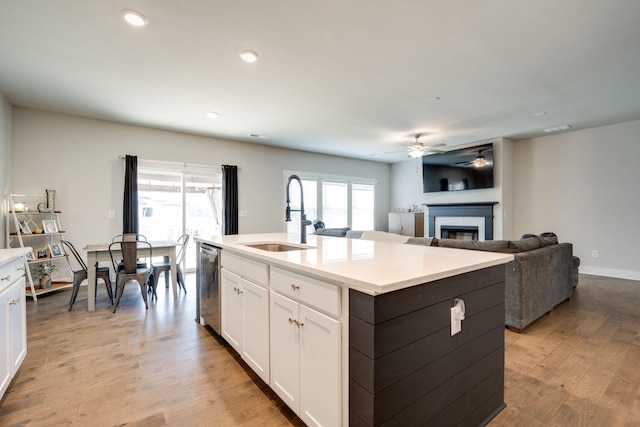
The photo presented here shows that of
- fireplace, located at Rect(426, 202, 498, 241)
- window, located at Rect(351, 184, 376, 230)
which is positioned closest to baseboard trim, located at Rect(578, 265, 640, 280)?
fireplace, located at Rect(426, 202, 498, 241)

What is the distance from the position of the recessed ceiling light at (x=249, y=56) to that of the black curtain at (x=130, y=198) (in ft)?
10.7

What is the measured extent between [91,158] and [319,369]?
5.25m

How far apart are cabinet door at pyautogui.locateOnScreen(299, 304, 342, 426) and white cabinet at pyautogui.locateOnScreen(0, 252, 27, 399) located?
176cm

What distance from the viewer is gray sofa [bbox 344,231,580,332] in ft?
9.38

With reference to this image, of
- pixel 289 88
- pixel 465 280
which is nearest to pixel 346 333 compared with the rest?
pixel 465 280

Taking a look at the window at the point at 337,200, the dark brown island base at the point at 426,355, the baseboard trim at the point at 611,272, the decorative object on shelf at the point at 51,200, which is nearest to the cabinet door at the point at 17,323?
the dark brown island base at the point at 426,355

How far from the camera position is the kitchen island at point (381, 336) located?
3.77ft

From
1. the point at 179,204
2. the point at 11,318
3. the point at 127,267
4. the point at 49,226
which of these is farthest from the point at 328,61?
the point at 49,226

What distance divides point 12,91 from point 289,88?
346 cm

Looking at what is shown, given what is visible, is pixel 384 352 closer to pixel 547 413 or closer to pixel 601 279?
pixel 547 413

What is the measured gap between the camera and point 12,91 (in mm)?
3623

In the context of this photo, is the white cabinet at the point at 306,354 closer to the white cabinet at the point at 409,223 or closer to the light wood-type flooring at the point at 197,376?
the light wood-type flooring at the point at 197,376

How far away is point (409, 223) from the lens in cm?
786

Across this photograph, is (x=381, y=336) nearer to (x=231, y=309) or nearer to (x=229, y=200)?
(x=231, y=309)
